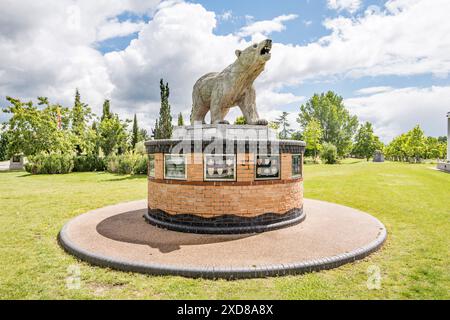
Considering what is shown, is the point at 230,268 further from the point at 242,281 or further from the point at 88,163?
the point at 88,163

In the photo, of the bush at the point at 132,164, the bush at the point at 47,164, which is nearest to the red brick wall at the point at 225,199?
the bush at the point at 132,164

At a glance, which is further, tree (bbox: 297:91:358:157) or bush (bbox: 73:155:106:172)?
tree (bbox: 297:91:358:157)

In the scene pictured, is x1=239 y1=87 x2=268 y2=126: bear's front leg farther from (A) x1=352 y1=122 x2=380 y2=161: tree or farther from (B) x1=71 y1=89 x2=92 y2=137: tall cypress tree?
(A) x1=352 y1=122 x2=380 y2=161: tree

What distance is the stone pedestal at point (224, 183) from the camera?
7316mm

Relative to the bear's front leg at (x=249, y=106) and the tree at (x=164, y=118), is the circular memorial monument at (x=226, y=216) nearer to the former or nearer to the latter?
the bear's front leg at (x=249, y=106)

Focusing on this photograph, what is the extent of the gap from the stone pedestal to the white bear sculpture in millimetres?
960

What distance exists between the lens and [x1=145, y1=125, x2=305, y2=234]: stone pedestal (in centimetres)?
732

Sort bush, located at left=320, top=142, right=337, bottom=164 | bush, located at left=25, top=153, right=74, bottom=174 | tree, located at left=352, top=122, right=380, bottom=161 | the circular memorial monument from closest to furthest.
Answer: the circular memorial monument < bush, located at left=25, top=153, right=74, bottom=174 < bush, located at left=320, top=142, right=337, bottom=164 < tree, located at left=352, top=122, right=380, bottom=161

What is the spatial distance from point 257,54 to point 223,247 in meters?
5.03

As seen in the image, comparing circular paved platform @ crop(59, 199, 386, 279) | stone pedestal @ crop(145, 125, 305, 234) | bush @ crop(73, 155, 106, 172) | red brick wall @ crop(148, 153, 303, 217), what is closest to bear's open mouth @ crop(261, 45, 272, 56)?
stone pedestal @ crop(145, 125, 305, 234)

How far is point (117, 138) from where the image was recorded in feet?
123

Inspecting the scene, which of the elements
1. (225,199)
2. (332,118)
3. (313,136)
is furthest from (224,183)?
(332,118)

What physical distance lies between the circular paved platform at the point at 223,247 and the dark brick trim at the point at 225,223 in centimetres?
20
